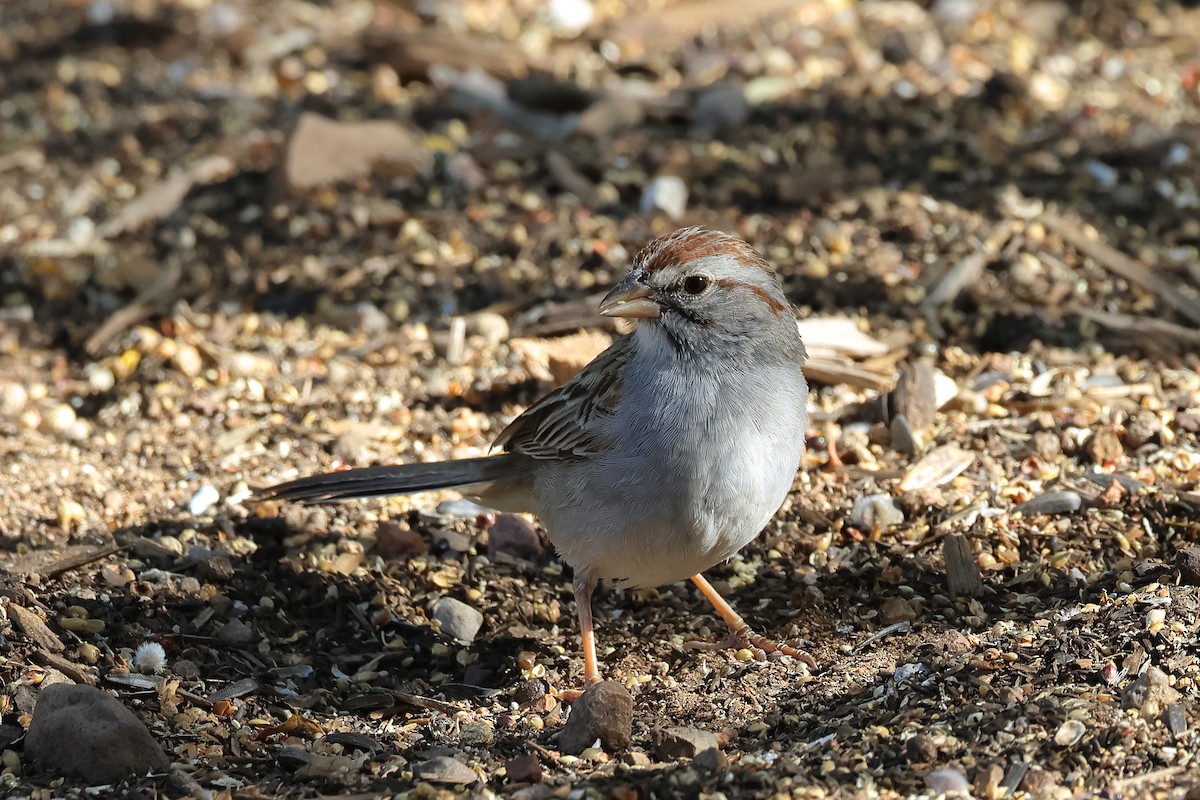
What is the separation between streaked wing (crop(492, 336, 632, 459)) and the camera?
438cm

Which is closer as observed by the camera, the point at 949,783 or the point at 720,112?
the point at 949,783

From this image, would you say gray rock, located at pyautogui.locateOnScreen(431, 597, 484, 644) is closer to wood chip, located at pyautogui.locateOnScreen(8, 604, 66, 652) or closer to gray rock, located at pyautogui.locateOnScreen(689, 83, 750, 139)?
wood chip, located at pyautogui.locateOnScreen(8, 604, 66, 652)

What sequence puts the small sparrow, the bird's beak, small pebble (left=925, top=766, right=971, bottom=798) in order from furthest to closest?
the bird's beak → the small sparrow → small pebble (left=925, top=766, right=971, bottom=798)

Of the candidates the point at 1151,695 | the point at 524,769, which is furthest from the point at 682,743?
the point at 1151,695

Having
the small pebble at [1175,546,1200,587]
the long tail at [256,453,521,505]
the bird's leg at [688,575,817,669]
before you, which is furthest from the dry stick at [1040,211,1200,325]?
the long tail at [256,453,521,505]

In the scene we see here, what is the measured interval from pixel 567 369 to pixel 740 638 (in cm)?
164

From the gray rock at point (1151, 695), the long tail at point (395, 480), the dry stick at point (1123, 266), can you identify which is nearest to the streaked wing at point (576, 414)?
the long tail at point (395, 480)

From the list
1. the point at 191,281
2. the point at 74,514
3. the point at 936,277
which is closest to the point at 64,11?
the point at 191,281

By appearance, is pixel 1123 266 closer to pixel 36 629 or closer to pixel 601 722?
A: pixel 601 722

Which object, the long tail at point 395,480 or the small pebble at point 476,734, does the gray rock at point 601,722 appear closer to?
the small pebble at point 476,734

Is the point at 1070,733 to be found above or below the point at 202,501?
above

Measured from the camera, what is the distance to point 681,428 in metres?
4.14

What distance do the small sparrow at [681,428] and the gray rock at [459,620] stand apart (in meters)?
Answer: 0.41

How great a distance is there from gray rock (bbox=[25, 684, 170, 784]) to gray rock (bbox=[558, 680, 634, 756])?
1101 millimetres
